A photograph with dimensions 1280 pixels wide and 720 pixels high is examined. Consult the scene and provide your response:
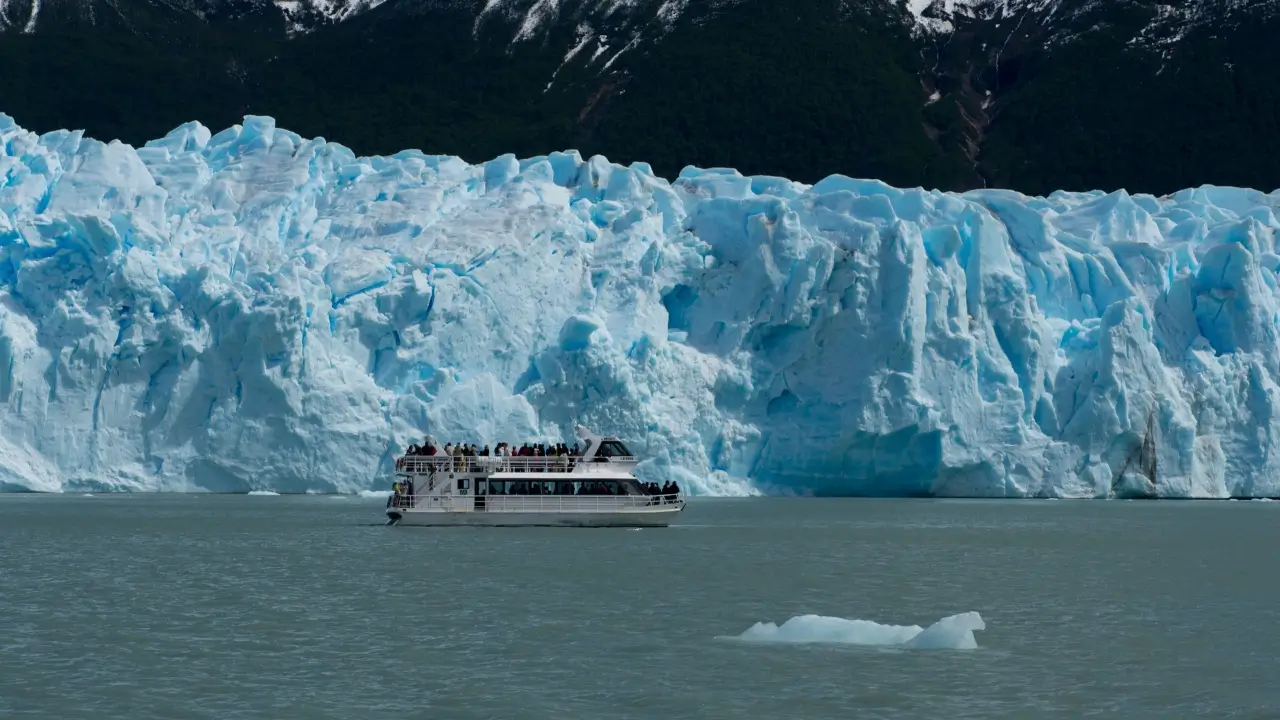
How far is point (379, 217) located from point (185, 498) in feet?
26.1

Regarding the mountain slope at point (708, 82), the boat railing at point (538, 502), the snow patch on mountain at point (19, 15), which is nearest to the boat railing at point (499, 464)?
the boat railing at point (538, 502)

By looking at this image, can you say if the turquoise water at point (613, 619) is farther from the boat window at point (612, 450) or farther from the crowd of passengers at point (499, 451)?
the crowd of passengers at point (499, 451)

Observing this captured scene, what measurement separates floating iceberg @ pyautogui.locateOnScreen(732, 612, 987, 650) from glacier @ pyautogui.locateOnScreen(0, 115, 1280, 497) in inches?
751

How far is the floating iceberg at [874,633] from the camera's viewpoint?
45.5ft

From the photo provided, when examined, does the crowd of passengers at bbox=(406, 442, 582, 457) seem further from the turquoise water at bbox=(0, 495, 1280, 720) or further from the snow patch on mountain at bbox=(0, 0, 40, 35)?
the snow patch on mountain at bbox=(0, 0, 40, 35)

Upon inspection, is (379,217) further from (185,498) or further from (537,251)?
(185,498)

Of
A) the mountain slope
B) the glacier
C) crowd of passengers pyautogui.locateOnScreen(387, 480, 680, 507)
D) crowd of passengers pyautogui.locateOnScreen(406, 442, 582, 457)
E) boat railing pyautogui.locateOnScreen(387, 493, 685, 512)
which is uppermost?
the mountain slope

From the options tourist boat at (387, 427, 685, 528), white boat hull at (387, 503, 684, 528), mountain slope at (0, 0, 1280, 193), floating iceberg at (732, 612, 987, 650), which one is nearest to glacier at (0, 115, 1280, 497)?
tourist boat at (387, 427, 685, 528)

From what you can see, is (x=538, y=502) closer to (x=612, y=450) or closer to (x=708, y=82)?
(x=612, y=450)

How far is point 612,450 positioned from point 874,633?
15.1 metres

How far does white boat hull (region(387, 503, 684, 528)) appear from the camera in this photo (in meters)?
28.9

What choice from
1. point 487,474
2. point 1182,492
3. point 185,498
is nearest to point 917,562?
point 487,474

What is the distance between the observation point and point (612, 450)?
29078 mm

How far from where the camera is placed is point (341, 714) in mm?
11375
